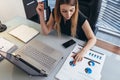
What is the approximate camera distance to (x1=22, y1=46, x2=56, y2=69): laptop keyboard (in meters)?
0.93

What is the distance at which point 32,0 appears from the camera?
181 centimetres

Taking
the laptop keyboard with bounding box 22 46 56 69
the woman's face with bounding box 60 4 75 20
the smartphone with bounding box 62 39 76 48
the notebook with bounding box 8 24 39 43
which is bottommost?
the laptop keyboard with bounding box 22 46 56 69

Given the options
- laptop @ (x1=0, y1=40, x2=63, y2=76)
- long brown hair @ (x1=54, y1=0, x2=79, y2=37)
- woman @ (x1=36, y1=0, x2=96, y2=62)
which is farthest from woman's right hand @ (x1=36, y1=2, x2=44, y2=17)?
laptop @ (x1=0, y1=40, x2=63, y2=76)

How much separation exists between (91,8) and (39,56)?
65 cm

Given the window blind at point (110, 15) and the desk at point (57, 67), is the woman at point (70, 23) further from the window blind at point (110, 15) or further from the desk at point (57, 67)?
the window blind at point (110, 15)

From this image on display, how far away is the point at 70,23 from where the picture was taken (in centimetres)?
→ 119

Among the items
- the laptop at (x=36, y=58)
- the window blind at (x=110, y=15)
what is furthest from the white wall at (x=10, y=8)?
the window blind at (x=110, y=15)

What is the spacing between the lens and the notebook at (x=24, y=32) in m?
1.15

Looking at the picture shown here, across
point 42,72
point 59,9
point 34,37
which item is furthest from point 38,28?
point 42,72

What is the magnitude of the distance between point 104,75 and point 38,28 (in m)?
0.74

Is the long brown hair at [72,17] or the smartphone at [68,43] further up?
the long brown hair at [72,17]

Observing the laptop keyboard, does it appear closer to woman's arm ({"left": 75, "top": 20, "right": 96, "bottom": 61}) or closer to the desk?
the desk

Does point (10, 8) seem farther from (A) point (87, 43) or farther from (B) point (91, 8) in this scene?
(A) point (87, 43)

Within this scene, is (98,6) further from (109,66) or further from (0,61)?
(0,61)
